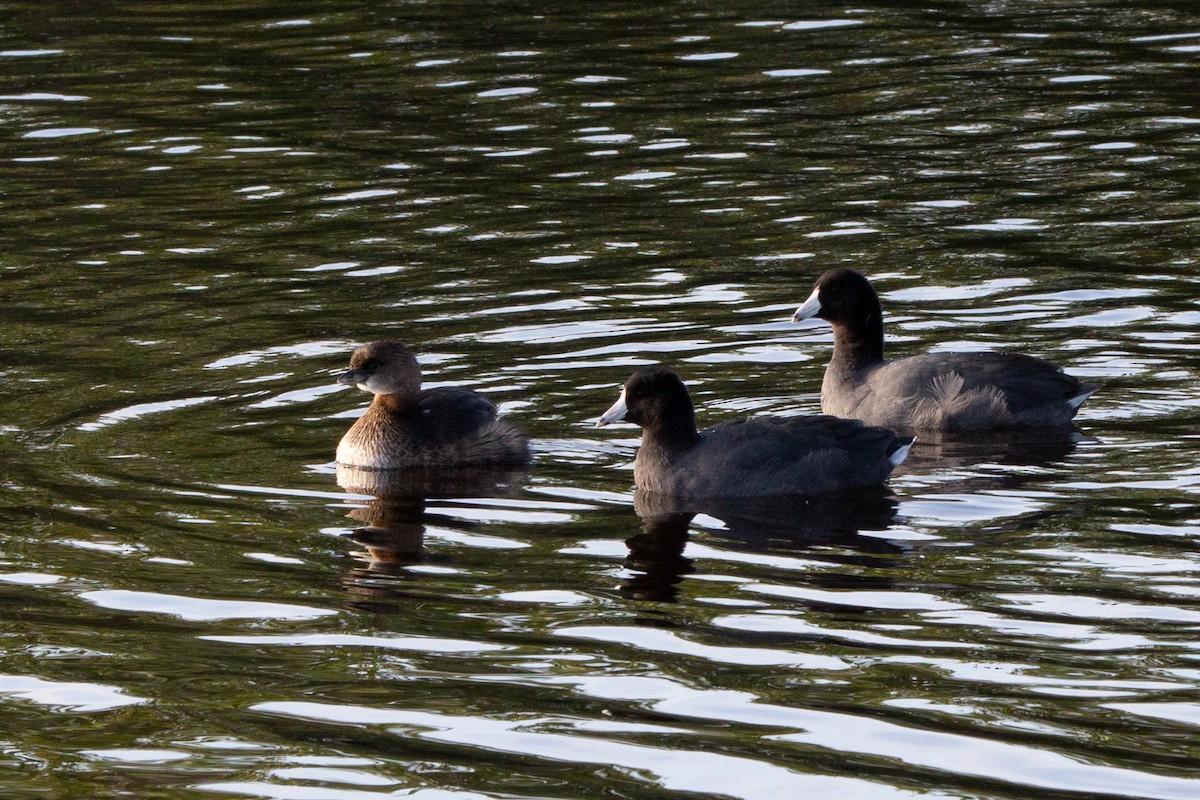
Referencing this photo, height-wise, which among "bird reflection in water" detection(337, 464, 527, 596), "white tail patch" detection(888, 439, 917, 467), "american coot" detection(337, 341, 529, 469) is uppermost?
"american coot" detection(337, 341, 529, 469)

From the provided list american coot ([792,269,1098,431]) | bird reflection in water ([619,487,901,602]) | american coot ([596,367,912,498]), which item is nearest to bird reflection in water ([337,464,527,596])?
american coot ([596,367,912,498])

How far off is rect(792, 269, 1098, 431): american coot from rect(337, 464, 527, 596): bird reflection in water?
2.51 meters

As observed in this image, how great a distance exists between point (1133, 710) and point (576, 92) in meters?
16.0

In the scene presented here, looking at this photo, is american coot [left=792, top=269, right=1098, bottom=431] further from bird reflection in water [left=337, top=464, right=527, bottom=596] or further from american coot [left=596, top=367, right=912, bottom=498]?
bird reflection in water [left=337, top=464, right=527, bottom=596]

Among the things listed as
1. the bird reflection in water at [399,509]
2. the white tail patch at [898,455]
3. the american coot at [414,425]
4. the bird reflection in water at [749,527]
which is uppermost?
the american coot at [414,425]

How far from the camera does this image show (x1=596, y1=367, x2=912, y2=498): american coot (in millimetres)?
11695

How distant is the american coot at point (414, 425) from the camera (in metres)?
12.5

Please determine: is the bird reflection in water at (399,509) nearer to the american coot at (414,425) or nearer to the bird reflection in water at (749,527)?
the american coot at (414,425)

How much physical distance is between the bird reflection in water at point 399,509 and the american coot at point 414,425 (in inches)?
3.4

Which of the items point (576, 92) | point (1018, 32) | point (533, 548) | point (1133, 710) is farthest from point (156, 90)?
point (1133, 710)

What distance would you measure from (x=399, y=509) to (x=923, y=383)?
3.67 metres

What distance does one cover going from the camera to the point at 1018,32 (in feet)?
81.9

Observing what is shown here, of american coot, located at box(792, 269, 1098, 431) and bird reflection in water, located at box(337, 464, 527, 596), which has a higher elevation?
american coot, located at box(792, 269, 1098, 431)

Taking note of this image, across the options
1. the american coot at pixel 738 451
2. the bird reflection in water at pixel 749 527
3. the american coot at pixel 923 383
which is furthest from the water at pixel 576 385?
the american coot at pixel 923 383
